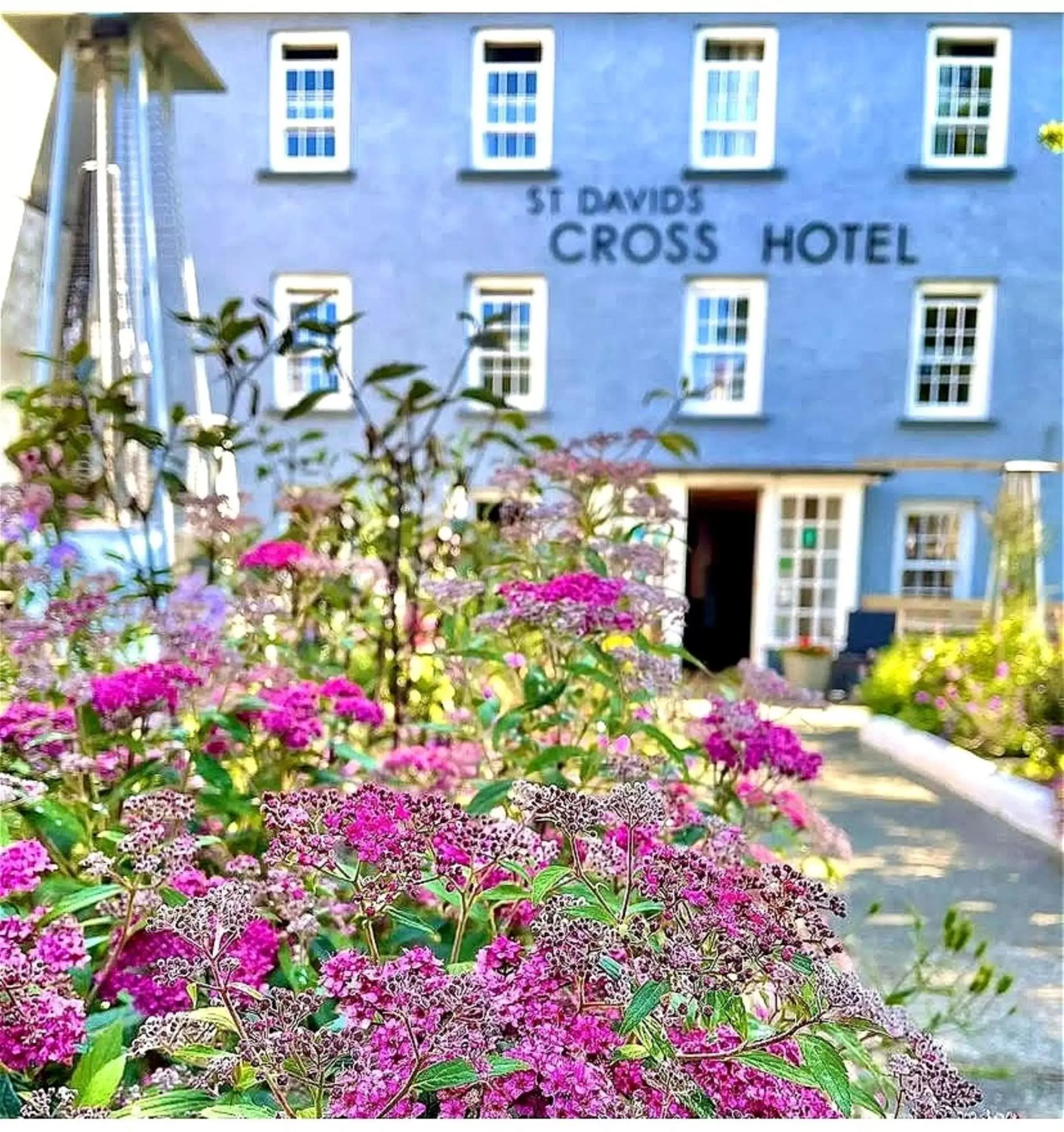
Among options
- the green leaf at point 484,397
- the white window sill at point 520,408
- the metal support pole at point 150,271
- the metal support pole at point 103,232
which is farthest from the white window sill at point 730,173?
the green leaf at point 484,397

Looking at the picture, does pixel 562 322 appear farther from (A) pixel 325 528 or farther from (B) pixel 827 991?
(B) pixel 827 991

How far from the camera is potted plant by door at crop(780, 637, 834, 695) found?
5.34m

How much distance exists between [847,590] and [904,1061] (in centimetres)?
575

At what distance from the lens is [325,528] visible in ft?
6.18

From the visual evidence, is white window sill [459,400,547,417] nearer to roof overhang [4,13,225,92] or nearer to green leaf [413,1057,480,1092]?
roof overhang [4,13,225,92]

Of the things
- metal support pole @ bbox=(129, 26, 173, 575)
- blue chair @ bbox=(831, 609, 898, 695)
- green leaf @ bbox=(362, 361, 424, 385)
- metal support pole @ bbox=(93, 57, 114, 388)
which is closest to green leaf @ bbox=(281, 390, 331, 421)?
green leaf @ bbox=(362, 361, 424, 385)

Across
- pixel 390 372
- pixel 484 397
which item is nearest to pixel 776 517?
pixel 484 397

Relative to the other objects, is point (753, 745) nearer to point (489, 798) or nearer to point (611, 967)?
point (489, 798)

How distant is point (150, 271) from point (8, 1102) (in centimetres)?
179

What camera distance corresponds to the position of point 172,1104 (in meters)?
0.50

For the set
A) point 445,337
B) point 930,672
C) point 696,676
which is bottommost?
point 930,672

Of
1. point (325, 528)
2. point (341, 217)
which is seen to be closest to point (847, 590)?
point (341, 217)

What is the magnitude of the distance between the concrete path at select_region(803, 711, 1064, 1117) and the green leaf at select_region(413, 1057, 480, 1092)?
986 mm

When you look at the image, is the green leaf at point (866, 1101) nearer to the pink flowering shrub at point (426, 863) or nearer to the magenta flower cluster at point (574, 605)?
the pink flowering shrub at point (426, 863)
